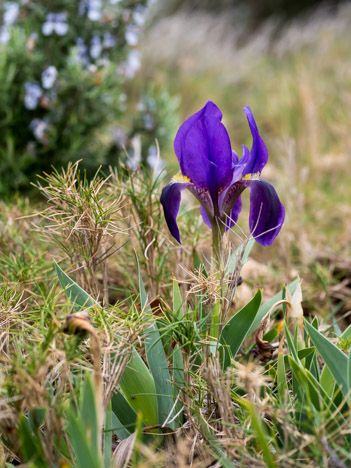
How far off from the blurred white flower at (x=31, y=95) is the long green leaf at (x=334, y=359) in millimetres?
2367

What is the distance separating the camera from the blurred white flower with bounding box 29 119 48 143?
2873 millimetres

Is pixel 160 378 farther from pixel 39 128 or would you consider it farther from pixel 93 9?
pixel 93 9

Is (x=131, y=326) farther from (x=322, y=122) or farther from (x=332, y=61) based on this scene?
(x=332, y=61)

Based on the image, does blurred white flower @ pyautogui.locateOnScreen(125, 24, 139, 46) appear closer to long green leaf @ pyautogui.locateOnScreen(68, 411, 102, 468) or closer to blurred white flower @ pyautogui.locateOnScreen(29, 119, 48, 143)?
blurred white flower @ pyautogui.locateOnScreen(29, 119, 48, 143)

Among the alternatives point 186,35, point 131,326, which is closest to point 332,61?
point 186,35

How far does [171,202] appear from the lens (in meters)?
1.22

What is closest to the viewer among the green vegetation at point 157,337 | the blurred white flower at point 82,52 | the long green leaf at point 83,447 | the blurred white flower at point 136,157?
the long green leaf at point 83,447

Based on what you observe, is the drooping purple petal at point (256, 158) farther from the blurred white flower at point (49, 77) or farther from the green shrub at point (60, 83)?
the blurred white flower at point (49, 77)

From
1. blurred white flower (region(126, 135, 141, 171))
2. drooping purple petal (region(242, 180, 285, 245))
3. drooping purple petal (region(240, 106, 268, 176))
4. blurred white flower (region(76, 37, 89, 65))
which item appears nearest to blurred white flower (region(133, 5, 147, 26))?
blurred white flower (region(76, 37, 89, 65))

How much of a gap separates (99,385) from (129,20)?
2.87m

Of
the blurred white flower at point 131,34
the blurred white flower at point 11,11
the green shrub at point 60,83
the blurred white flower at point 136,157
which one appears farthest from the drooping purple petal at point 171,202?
the blurred white flower at point 11,11

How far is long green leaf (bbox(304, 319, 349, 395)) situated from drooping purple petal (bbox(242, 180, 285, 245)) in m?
0.28

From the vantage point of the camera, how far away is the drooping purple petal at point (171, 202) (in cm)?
121

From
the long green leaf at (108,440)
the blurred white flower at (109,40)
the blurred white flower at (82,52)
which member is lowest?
the long green leaf at (108,440)
